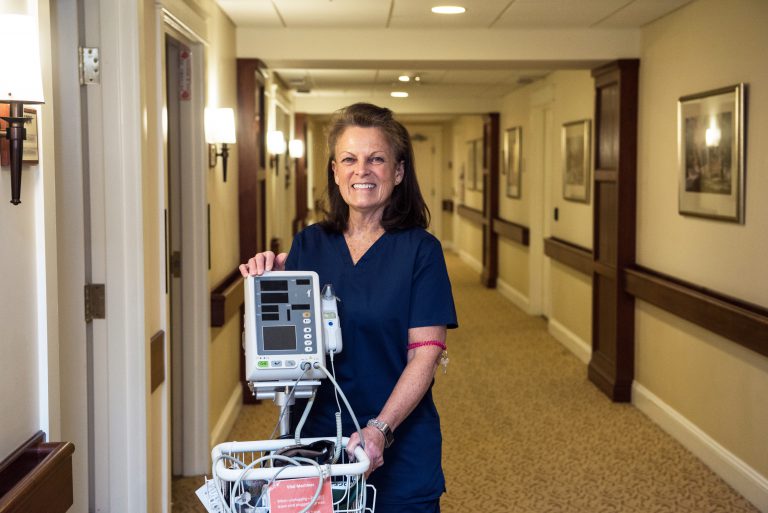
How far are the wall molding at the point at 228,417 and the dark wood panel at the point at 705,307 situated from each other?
2588 millimetres

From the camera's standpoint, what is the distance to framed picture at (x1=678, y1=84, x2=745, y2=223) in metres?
4.23

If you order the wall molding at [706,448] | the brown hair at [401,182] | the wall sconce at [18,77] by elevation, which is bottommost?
the wall molding at [706,448]

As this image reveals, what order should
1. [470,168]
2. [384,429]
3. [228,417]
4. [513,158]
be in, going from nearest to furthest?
[384,429]
[228,417]
[513,158]
[470,168]

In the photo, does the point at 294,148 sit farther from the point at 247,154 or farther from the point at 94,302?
the point at 94,302

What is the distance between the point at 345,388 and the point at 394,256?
308 mm

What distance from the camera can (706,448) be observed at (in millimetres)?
4637

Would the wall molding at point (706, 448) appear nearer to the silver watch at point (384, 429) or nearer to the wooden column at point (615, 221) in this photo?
A: the wooden column at point (615, 221)

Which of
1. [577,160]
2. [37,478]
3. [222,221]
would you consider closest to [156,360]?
[37,478]

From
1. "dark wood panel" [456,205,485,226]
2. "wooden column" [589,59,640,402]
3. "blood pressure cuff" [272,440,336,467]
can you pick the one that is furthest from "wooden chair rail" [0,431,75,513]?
"dark wood panel" [456,205,485,226]

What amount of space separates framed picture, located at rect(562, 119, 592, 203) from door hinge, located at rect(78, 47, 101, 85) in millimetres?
4915

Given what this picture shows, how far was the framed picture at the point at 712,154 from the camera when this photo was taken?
A: 13.9 feet

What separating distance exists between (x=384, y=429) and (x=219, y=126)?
128 inches

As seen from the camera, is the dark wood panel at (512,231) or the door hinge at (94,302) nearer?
the door hinge at (94,302)

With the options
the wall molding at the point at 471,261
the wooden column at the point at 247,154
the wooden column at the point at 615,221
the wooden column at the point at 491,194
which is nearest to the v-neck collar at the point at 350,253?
the wooden column at the point at 247,154
